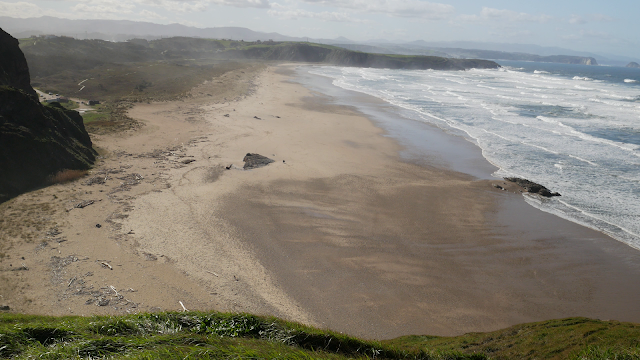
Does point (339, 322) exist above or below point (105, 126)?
below

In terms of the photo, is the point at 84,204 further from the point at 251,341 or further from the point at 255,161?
the point at 251,341

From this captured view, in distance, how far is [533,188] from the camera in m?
18.4

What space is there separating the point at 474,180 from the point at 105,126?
25597 millimetres

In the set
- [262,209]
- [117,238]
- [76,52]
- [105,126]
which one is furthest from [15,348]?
[76,52]

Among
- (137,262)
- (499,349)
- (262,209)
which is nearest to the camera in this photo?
(499,349)

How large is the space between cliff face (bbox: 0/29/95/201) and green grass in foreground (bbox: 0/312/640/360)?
38.4ft

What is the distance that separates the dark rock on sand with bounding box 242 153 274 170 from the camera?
67.4 feet

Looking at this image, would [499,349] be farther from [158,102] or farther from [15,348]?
[158,102]

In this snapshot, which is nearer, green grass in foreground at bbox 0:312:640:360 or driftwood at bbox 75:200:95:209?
green grass in foreground at bbox 0:312:640:360

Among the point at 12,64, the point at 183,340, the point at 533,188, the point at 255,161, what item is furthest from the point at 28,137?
the point at 533,188

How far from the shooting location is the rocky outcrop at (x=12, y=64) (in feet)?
62.9

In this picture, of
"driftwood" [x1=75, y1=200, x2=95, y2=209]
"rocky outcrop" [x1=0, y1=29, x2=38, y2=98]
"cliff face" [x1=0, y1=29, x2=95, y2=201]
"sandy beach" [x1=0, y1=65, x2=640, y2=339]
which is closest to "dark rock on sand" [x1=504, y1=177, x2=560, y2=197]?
"sandy beach" [x1=0, y1=65, x2=640, y2=339]

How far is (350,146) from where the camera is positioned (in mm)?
25781

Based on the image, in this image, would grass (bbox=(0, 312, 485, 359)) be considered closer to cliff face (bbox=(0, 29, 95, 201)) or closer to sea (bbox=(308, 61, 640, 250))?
cliff face (bbox=(0, 29, 95, 201))
